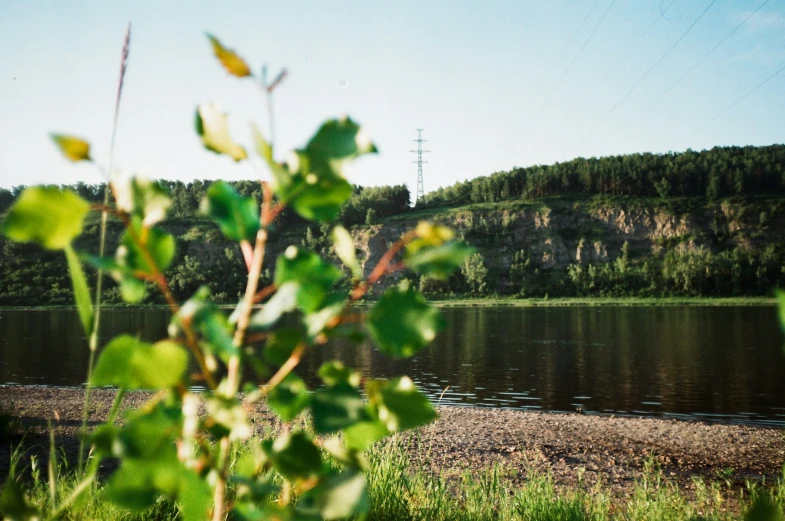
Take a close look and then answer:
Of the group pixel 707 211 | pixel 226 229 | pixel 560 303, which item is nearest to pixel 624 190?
pixel 707 211

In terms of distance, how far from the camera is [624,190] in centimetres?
12862

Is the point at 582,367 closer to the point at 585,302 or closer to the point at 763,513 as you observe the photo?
the point at 763,513

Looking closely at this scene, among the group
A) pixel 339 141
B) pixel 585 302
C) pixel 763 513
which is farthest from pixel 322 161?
pixel 585 302

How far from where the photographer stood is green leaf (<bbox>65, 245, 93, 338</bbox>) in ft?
2.07

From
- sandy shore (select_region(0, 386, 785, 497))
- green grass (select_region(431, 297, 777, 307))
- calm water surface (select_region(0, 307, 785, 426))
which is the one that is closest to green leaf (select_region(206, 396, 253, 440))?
sandy shore (select_region(0, 386, 785, 497))

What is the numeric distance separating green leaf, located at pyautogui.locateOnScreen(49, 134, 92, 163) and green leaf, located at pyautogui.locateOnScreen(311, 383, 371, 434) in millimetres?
319

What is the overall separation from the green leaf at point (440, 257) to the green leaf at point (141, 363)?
0.20m

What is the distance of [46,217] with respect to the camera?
1.57 ft

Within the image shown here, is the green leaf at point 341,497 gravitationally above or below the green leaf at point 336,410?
below

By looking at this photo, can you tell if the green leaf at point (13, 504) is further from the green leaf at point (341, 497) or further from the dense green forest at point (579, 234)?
the dense green forest at point (579, 234)

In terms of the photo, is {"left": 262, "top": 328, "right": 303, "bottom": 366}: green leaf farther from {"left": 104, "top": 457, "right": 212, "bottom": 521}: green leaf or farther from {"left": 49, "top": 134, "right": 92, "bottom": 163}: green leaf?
{"left": 49, "top": 134, "right": 92, "bottom": 163}: green leaf

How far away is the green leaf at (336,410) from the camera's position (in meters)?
0.49

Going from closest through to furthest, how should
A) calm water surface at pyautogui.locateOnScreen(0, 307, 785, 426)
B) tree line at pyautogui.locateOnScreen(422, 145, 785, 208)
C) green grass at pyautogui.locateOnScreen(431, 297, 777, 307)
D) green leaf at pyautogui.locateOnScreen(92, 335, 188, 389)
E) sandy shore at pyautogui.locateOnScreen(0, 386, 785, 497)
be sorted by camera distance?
green leaf at pyautogui.locateOnScreen(92, 335, 188, 389), sandy shore at pyautogui.locateOnScreen(0, 386, 785, 497), calm water surface at pyautogui.locateOnScreen(0, 307, 785, 426), green grass at pyautogui.locateOnScreen(431, 297, 777, 307), tree line at pyautogui.locateOnScreen(422, 145, 785, 208)

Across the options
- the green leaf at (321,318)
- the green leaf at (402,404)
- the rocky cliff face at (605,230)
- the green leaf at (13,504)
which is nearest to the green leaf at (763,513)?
the green leaf at (402,404)
